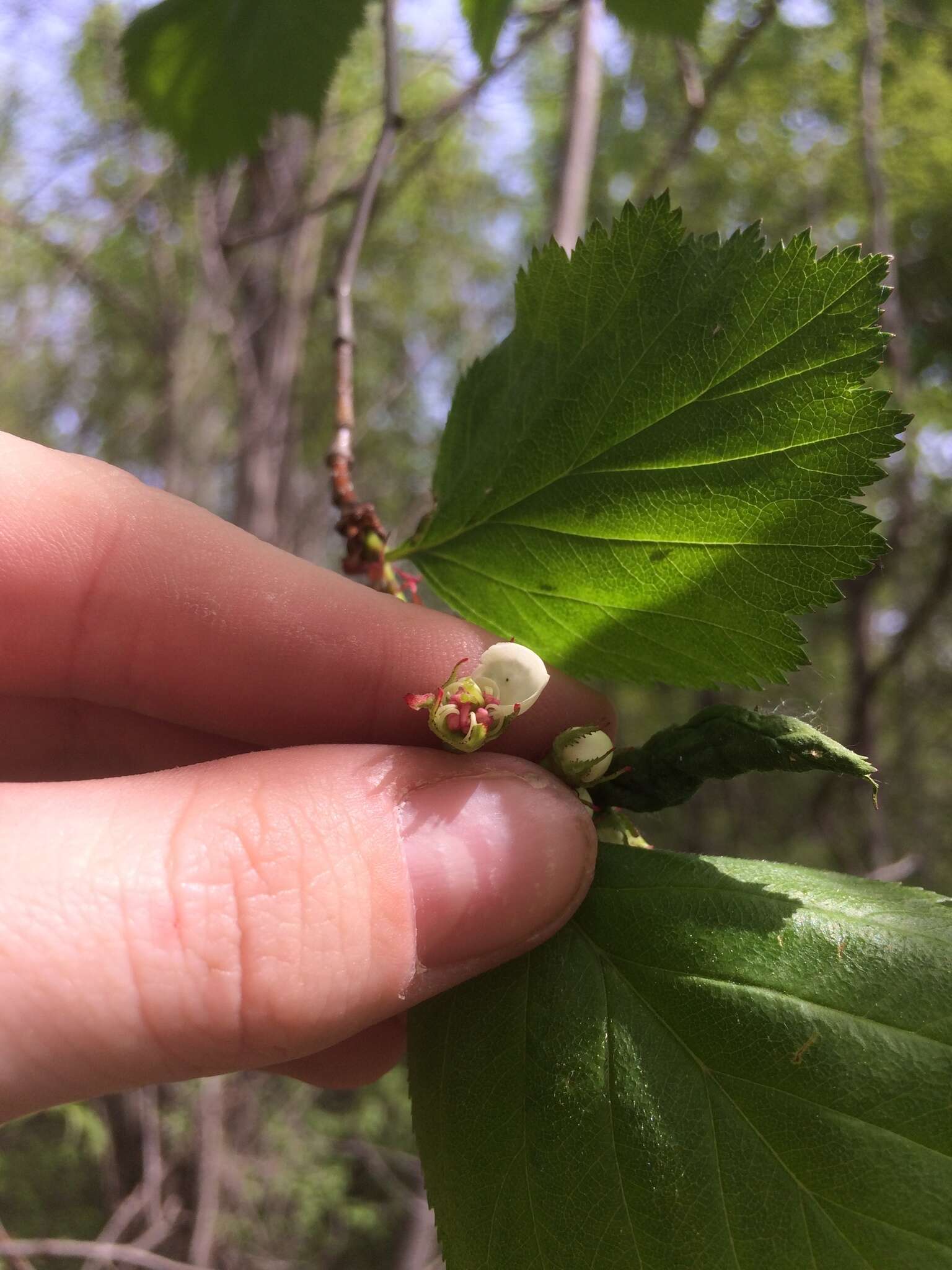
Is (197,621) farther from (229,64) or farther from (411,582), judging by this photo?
(229,64)

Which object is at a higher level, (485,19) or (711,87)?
(711,87)

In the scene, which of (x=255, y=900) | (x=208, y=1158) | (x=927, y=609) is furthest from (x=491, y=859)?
(x=208, y=1158)

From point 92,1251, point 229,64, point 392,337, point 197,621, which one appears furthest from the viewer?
point 392,337

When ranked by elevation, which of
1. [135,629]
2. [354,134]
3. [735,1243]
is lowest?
[735,1243]

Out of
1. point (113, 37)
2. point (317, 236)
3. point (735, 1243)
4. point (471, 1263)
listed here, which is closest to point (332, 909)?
point (471, 1263)

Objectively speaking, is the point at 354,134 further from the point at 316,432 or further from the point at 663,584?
the point at 663,584

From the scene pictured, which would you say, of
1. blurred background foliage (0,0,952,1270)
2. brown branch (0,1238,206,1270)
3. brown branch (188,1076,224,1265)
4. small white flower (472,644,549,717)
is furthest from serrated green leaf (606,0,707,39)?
brown branch (188,1076,224,1265)

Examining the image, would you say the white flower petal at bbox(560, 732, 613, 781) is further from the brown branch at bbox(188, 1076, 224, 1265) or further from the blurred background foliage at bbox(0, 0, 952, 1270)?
the brown branch at bbox(188, 1076, 224, 1265)
